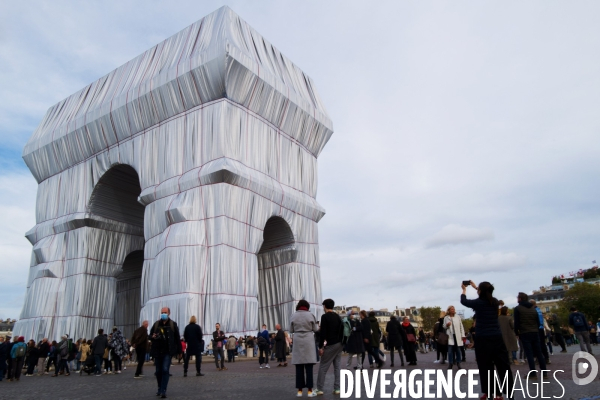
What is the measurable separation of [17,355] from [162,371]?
10457 millimetres

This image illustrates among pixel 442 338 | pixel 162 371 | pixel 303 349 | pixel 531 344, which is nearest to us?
pixel 303 349

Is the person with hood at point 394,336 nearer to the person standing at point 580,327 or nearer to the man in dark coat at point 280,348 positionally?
the man in dark coat at point 280,348

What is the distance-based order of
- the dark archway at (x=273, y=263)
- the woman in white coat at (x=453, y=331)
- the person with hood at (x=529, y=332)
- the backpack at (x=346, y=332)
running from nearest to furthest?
the backpack at (x=346, y=332) < the person with hood at (x=529, y=332) < the woman in white coat at (x=453, y=331) < the dark archway at (x=273, y=263)

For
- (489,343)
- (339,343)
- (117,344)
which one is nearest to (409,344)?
(339,343)

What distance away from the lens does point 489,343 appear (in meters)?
6.34

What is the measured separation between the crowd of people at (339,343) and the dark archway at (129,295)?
1644 cm

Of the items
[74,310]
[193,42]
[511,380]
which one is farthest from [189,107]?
[511,380]

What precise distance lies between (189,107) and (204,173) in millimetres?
4513

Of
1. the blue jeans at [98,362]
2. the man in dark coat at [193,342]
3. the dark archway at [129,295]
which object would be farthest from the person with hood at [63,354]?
the dark archway at [129,295]

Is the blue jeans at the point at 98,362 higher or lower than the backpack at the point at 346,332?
lower

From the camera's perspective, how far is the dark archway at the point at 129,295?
127 ft

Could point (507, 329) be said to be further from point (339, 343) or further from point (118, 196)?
point (118, 196)

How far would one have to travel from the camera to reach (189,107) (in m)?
27.1

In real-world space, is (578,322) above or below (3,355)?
above
